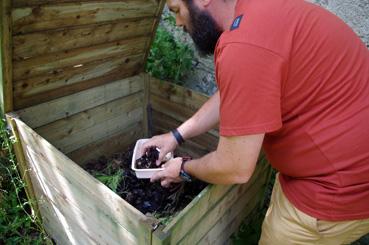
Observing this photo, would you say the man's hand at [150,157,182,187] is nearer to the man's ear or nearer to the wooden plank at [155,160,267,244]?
the wooden plank at [155,160,267,244]

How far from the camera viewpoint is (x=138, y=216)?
1248 millimetres

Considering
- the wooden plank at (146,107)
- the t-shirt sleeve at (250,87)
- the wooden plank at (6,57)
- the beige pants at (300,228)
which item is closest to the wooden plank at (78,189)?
the wooden plank at (6,57)

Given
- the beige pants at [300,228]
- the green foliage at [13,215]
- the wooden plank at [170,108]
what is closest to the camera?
the beige pants at [300,228]

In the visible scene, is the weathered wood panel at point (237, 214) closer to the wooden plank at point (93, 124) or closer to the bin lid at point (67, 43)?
the wooden plank at point (93, 124)

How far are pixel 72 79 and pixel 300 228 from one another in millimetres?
1578

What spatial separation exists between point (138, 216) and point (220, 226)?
2.19 feet

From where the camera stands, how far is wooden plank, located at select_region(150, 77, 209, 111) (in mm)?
2420

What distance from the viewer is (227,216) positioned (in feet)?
5.99

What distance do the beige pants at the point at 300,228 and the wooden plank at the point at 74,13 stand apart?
54.3 inches

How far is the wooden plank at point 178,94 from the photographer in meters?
2.42

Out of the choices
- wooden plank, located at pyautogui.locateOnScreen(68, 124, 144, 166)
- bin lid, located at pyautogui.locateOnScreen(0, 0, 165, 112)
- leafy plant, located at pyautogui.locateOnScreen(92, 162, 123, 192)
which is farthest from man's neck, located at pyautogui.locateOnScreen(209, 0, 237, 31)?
wooden plank, located at pyautogui.locateOnScreen(68, 124, 144, 166)

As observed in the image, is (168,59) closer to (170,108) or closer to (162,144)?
(170,108)

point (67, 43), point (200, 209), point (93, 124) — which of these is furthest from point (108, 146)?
point (200, 209)

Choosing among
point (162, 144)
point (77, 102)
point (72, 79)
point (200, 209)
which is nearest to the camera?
point (200, 209)
